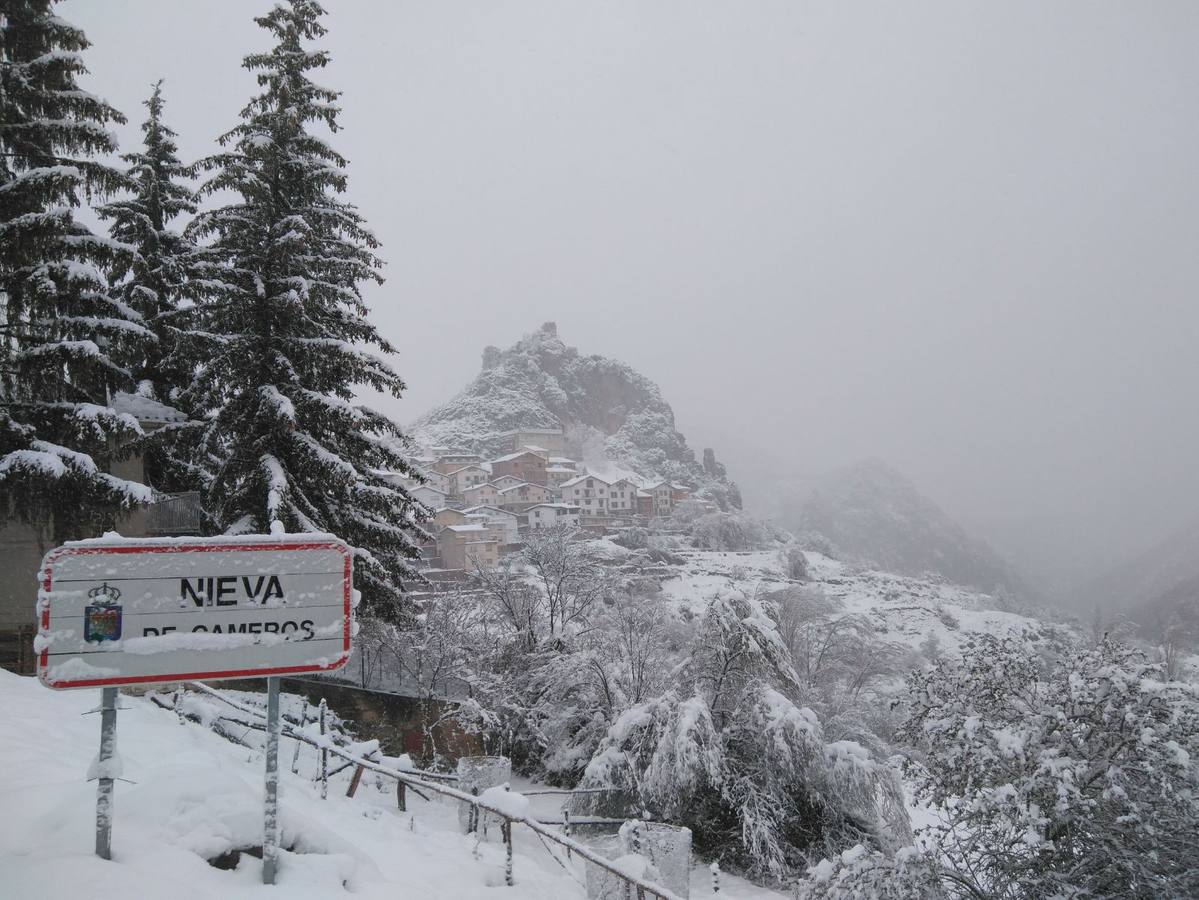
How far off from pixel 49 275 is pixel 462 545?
51851 millimetres

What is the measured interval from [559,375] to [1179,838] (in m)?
138

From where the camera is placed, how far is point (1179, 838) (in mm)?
7355

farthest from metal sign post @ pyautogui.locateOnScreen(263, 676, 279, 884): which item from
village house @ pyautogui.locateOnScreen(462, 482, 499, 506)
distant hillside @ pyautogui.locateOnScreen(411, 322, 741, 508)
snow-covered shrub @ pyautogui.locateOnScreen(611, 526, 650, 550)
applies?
distant hillside @ pyautogui.locateOnScreen(411, 322, 741, 508)

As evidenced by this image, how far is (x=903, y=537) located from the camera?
7057 inches

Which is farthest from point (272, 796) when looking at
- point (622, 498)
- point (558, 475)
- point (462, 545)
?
point (558, 475)

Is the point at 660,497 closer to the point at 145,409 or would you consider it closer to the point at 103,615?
the point at 145,409

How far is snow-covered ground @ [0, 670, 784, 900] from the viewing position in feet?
12.7

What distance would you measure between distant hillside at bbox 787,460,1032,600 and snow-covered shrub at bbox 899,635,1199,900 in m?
156

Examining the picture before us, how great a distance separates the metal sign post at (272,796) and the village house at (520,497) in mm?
81874

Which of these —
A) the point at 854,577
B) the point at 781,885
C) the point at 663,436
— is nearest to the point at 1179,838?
the point at 781,885

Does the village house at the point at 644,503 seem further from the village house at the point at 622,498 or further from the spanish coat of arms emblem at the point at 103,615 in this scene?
the spanish coat of arms emblem at the point at 103,615

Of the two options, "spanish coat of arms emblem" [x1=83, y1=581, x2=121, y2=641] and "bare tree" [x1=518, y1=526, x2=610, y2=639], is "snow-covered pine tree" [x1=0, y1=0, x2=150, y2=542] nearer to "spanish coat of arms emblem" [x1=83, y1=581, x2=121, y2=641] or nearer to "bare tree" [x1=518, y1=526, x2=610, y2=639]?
"spanish coat of arms emblem" [x1=83, y1=581, x2=121, y2=641]

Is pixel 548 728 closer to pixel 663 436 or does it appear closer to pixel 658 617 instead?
pixel 658 617

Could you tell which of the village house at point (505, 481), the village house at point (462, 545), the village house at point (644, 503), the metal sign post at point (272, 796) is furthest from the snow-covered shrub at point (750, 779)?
the village house at point (644, 503)
